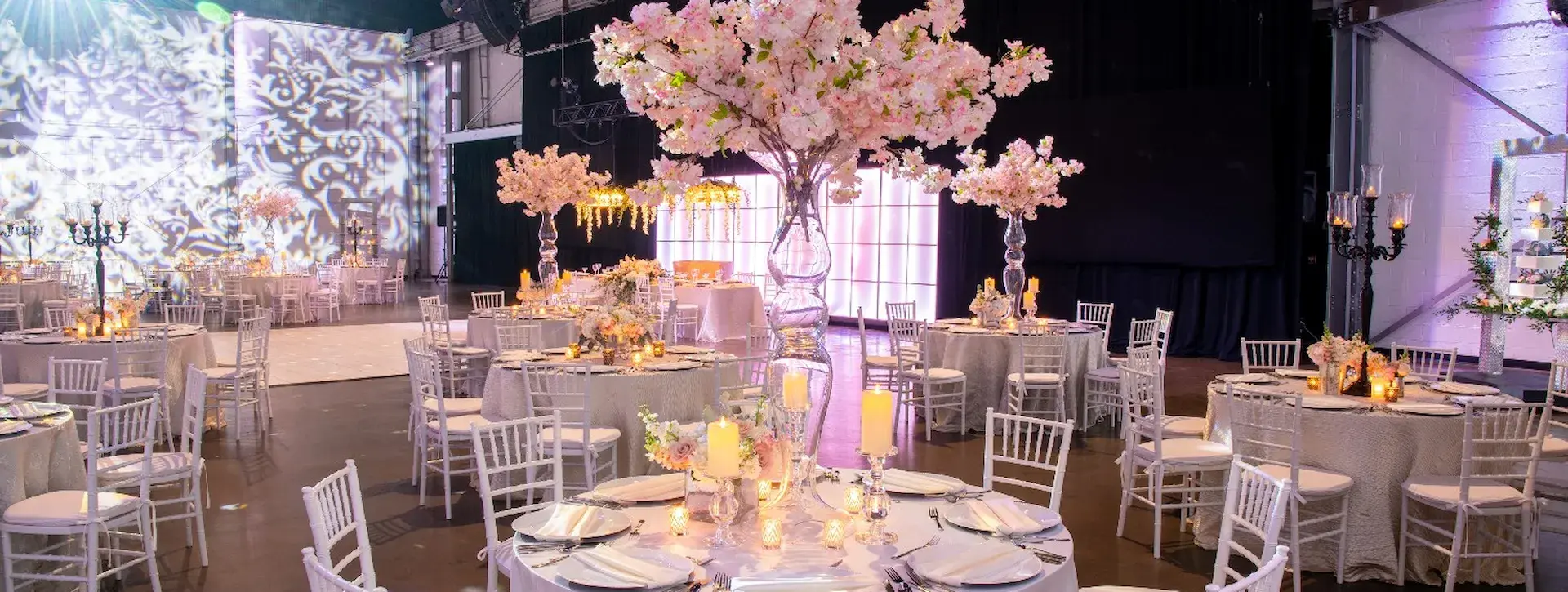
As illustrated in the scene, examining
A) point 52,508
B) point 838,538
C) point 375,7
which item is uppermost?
point 375,7

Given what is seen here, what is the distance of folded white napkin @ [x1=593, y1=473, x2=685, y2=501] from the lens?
304 cm

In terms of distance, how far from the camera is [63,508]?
3.97m

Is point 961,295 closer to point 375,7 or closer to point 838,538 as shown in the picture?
point 838,538

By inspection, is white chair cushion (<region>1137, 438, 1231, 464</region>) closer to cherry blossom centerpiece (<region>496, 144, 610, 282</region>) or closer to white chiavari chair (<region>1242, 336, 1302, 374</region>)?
white chiavari chair (<region>1242, 336, 1302, 374</region>)

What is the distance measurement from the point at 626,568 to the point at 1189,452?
3446mm

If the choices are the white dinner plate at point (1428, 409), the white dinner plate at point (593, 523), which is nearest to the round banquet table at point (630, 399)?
the white dinner plate at point (593, 523)

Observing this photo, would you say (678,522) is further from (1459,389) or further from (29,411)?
(1459,389)

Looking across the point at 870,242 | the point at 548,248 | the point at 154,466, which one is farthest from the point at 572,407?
the point at 870,242

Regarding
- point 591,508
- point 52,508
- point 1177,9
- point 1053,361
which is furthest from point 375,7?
point 591,508

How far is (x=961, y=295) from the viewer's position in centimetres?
1368

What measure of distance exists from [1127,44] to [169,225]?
51.1 ft

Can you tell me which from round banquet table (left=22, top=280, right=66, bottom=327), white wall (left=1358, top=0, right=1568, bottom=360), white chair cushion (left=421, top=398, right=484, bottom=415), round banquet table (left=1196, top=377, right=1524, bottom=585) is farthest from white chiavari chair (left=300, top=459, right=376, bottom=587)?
round banquet table (left=22, top=280, right=66, bottom=327)

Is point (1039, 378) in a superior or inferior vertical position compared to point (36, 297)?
inferior

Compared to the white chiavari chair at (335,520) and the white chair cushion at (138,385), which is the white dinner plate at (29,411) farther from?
the white chiavari chair at (335,520)
